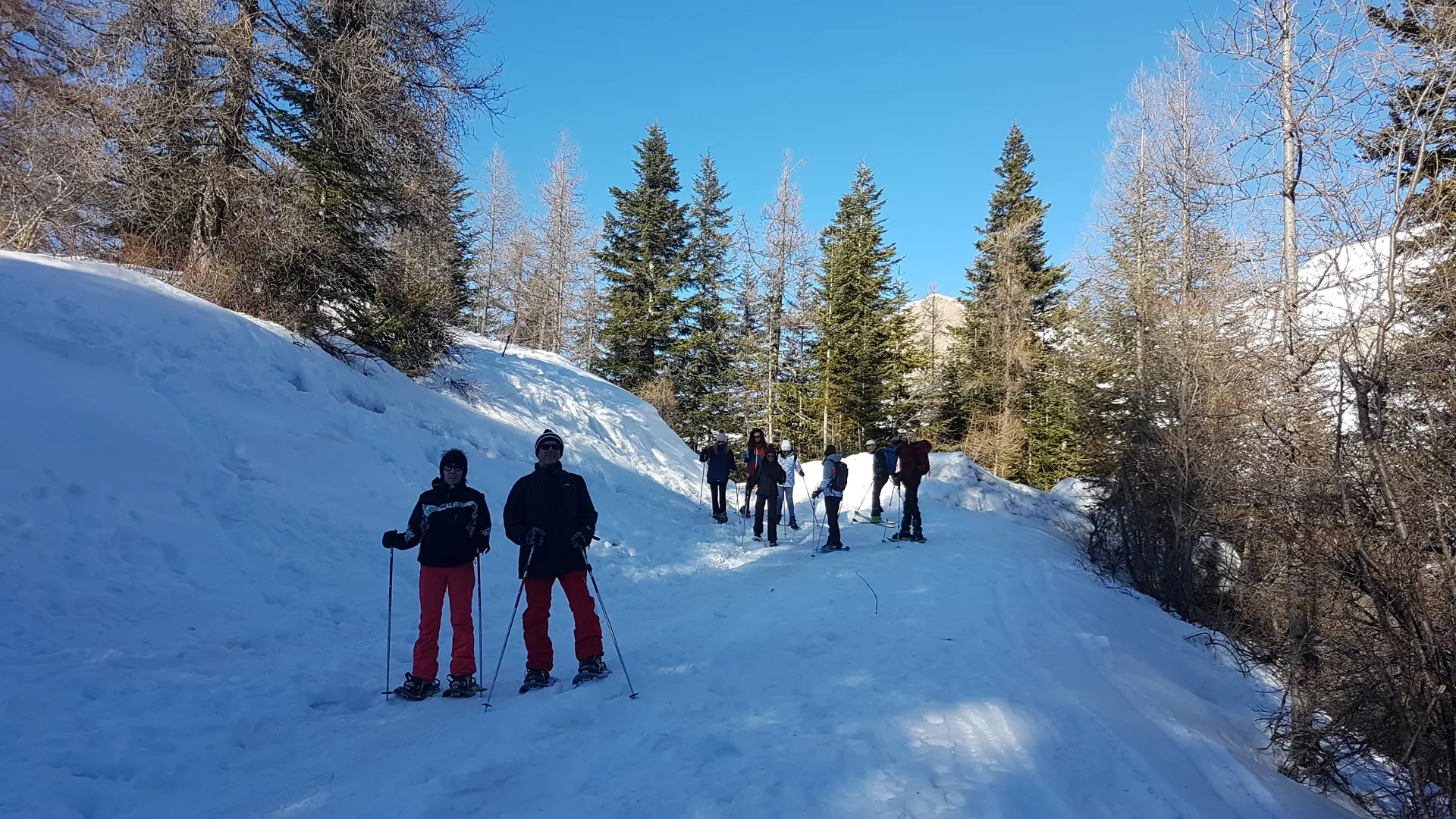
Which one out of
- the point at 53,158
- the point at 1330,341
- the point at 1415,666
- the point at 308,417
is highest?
the point at 53,158

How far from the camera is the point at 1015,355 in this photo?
85.7 feet

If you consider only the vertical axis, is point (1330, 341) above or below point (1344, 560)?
above

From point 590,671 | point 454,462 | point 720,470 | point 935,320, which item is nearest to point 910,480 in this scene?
point 720,470

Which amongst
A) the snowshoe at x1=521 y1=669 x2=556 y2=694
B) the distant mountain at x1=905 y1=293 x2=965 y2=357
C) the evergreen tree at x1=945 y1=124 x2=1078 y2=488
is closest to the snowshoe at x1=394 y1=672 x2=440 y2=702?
the snowshoe at x1=521 y1=669 x2=556 y2=694

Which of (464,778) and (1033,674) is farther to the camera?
(1033,674)

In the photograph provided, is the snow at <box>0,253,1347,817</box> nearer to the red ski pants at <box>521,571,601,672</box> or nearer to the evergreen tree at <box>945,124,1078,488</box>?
the red ski pants at <box>521,571,601,672</box>

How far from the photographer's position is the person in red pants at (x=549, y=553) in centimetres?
520

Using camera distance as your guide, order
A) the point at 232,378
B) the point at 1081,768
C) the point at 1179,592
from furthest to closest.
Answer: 1. the point at 1179,592
2. the point at 232,378
3. the point at 1081,768

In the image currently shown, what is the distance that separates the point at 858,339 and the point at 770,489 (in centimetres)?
1571

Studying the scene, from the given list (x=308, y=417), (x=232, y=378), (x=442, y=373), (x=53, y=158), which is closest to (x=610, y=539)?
(x=308, y=417)

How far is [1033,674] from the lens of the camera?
5.45 metres

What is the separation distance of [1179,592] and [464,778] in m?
12.4

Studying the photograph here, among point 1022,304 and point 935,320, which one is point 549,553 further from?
point 935,320

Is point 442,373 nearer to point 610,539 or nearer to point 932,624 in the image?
point 610,539
